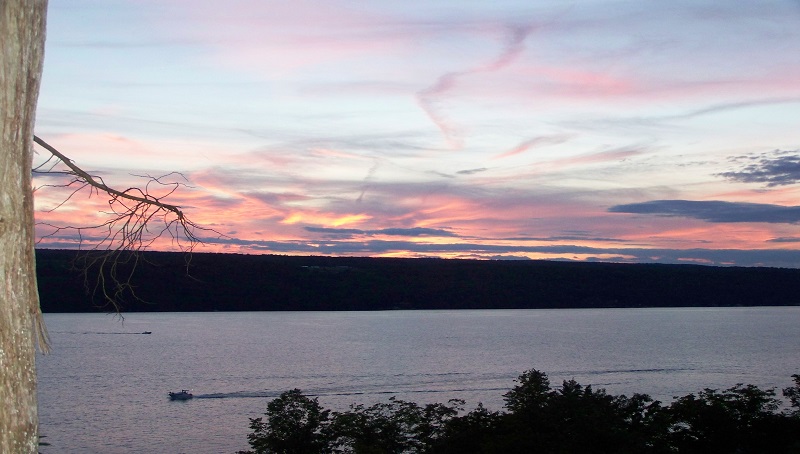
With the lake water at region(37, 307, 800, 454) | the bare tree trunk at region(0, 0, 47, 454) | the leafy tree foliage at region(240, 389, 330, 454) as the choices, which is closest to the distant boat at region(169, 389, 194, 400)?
the lake water at region(37, 307, 800, 454)

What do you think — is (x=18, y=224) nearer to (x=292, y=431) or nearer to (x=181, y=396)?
(x=292, y=431)

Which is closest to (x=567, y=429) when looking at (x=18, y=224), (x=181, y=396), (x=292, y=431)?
(x=292, y=431)

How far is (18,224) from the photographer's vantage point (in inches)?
143

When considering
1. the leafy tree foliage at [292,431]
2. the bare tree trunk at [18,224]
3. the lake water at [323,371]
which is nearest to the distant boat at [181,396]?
the lake water at [323,371]

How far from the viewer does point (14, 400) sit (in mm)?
3543

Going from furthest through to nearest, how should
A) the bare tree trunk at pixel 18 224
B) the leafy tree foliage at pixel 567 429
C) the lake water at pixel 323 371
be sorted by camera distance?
the lake water at pixel 323 371
the leafy tree foliage at pixel 567 429
the bare tree trunk at pixel 18 224

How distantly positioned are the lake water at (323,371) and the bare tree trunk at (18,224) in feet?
153

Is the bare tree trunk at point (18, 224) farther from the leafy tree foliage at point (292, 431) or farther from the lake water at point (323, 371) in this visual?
the lake water at point (323, 371)

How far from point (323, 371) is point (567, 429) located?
70954 mm

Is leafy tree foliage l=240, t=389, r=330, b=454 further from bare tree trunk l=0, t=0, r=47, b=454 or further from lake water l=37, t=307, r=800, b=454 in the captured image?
lake water l=37, t=307, r=800, b=454

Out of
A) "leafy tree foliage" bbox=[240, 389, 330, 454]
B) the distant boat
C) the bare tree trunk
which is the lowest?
the distant boat

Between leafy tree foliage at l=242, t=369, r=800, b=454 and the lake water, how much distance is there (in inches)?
1022

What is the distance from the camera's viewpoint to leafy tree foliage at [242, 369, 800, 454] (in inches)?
777

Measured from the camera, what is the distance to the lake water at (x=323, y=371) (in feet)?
190
